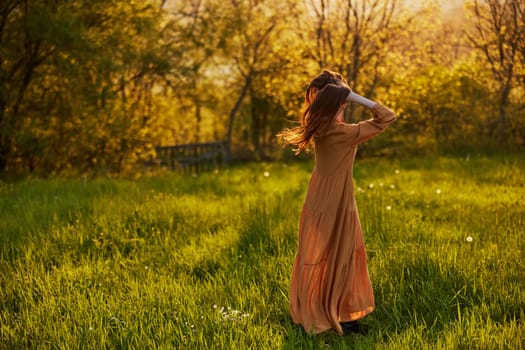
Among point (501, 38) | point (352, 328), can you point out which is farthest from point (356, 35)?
point (352, 328)

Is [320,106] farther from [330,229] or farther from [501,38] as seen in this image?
[501,38]

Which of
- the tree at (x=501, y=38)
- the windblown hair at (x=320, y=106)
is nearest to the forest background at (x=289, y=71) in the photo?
the tree at (x=501, y=38)

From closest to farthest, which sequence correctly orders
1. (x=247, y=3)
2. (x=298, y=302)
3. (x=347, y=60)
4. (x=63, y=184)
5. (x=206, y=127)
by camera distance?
(x=298, y=302), (x=63, y=184), (x=347, y=60), (x=247, y=3), (x=206, y=127)

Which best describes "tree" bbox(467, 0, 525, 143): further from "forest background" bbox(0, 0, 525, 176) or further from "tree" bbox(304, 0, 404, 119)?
"tree" bbox(304, 0, 404, 119)

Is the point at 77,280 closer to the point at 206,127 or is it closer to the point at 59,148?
the point at 59,148

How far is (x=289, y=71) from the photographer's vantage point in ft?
54.9

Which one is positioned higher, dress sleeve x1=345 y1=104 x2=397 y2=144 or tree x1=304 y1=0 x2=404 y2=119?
tree x1=304 y1=0 x2=404 y2=119

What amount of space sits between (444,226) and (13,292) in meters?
4.30

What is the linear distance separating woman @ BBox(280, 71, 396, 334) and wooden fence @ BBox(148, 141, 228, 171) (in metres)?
12.7

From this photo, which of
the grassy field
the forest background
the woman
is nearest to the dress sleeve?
the woman

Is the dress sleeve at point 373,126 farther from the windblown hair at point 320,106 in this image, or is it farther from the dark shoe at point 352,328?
the dark shoe at point 352,328

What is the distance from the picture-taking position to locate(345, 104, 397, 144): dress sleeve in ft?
10.2

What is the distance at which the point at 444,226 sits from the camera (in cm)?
533

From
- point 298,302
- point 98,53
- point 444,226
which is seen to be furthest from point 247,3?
point 298,302
